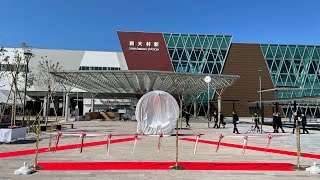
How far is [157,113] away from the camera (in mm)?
21625

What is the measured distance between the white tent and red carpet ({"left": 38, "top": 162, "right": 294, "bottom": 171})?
37.1ft

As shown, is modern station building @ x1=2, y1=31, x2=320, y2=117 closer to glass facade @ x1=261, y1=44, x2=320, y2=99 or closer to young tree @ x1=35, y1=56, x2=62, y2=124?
glass facade @ x1=261, y1=44, x2=320, y2=99

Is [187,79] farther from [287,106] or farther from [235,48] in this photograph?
[287,106]

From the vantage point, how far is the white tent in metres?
21.3

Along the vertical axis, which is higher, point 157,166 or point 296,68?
point 296,68

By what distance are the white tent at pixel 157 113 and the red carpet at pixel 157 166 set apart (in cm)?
1130

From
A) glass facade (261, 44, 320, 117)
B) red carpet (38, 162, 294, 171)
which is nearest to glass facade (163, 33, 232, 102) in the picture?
glass facade (261, 44, 320, 117)

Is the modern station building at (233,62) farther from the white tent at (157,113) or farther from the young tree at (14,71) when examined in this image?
the white tent at (157,113)

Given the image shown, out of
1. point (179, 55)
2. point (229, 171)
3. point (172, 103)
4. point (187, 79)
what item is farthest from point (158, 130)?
point (179, 55)

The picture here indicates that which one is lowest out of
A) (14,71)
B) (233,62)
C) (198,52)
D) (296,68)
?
(14,71)

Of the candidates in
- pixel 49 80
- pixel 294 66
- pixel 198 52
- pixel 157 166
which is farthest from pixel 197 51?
pixel 157 166

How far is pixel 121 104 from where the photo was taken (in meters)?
70.7

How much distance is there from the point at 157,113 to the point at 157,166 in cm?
1223

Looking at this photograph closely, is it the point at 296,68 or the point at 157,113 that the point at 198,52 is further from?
the point at 157,113
